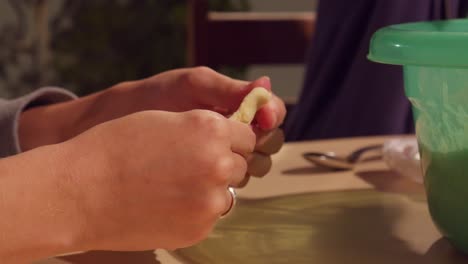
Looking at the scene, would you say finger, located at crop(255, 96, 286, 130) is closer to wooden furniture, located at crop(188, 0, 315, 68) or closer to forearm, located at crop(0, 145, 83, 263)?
forearm, located at crop(0, 145, 83, 263)

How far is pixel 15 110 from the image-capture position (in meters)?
0.77

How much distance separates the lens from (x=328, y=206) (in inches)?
26.7

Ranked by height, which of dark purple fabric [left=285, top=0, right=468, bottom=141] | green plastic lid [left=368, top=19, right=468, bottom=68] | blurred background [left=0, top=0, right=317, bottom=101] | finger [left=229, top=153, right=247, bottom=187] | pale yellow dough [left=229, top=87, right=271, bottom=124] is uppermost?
green plastic lid [left=368, top=19, right=468, bottom=68]

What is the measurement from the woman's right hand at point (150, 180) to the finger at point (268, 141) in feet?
0.60

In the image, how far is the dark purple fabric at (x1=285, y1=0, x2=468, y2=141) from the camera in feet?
3.82

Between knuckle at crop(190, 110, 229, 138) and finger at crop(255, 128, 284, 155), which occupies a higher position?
knuckle at crop(190, 110, 229, 138)

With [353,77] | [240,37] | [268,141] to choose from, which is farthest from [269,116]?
[240,37]

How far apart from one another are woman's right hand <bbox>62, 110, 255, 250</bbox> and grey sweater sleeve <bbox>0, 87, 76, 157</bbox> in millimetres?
282

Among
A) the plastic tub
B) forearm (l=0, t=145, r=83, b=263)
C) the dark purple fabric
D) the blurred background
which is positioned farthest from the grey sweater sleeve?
the blurred background

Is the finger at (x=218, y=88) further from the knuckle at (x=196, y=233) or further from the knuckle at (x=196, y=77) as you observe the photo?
the knuckle at (x=196, y=233)

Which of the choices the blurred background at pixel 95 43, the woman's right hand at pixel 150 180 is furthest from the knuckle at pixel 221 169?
the blurred background at pixel 95 43

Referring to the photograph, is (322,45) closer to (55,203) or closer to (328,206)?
(328,206)

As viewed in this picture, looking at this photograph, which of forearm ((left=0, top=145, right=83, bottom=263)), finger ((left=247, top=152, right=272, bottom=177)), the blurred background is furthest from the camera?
the blurred background

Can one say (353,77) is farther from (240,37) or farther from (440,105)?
(440,105)
